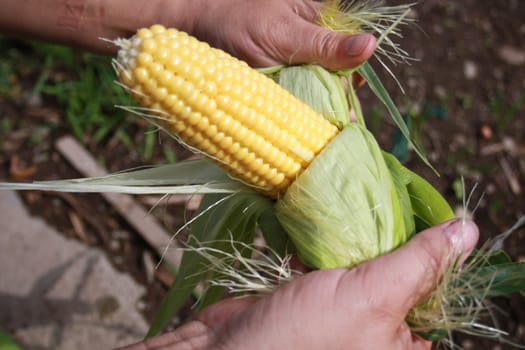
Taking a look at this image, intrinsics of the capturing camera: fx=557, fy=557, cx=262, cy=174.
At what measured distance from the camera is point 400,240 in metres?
1.00

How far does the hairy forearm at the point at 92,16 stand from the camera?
4.77 ft

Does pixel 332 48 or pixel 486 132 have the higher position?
pixel 332 48

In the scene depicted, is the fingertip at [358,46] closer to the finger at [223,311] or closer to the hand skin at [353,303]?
the hand skin at [353,303]

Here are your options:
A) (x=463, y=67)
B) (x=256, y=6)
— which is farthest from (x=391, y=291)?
(x=463, y=67)

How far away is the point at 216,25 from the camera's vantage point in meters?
1.39

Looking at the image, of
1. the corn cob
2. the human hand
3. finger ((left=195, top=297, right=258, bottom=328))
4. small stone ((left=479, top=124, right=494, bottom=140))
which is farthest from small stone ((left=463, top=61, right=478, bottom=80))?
finger ((left=195, top=297, right=258, bottom=328))

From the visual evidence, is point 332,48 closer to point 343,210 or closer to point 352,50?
point 352,50

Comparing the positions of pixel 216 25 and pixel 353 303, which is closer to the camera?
pixel 353 303

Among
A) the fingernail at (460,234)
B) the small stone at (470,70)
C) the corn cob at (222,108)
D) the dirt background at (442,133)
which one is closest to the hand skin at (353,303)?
the fingernail at (460,234)

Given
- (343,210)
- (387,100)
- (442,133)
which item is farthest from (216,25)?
(442,133)

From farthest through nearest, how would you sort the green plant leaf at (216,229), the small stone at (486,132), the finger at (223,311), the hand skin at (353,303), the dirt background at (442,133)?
the small stone at (486,132) → the dirt background at (442,133) → the green plant leaf at (216,229) → the finger at (223,311) → the hand skin at (353,303)

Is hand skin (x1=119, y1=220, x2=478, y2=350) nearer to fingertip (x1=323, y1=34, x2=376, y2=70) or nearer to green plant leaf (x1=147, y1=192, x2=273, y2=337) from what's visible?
green plant leaf (x1=147, y1=192, x2=273, y2=337)

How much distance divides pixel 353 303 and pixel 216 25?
820 mm

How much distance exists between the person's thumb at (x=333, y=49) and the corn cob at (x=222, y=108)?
18 centimetres
